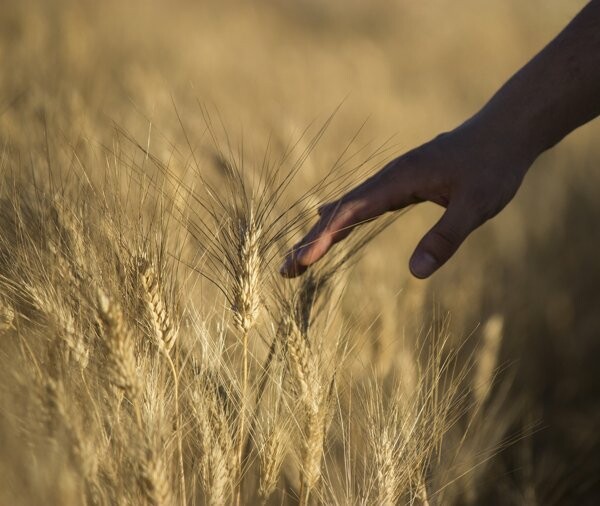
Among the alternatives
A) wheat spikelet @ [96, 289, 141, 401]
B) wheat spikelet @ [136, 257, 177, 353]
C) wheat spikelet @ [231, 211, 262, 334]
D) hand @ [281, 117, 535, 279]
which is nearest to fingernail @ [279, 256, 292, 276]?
hand @ [281, 117, 535, 279]

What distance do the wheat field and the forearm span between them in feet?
0.71

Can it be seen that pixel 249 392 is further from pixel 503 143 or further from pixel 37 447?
pixel 503 143

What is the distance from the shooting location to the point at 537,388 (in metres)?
1.94

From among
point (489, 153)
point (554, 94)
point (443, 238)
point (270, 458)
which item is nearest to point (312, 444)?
point (270, 458)

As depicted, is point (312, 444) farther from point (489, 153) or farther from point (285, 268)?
point (489, 153)

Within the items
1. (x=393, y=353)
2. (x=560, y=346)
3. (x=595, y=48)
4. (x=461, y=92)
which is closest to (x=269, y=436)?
(x=393, y=353)

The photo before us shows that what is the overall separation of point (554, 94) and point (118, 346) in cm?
86

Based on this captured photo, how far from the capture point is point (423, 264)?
112cm

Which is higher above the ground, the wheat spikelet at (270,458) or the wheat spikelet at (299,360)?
the wheat spikelet at (299,360)

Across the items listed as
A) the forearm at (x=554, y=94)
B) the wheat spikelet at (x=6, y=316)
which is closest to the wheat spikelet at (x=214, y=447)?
the wheat spikelet at (x=6, y=316)

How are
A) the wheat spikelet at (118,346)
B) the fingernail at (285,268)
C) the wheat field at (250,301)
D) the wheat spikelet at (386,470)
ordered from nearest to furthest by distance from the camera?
the wheat spikelet at (118,346) → the wheat field at (250,301) → the wheat spikelet at (386,470) → the fingernail at (285,268)

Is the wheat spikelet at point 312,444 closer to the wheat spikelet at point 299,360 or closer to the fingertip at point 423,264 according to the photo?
the wheat spikelet at point 299,360

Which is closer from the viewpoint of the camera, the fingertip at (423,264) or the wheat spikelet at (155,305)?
the wheat spikelet at (155,305)

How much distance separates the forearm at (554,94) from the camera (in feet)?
3.76
